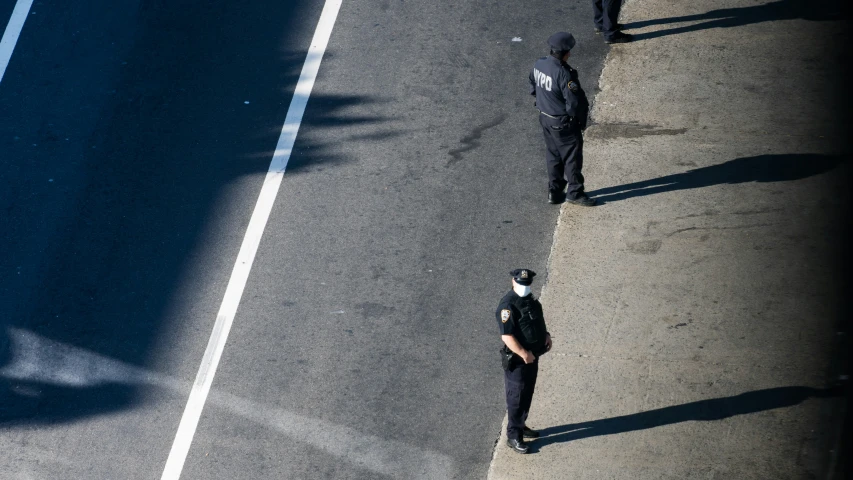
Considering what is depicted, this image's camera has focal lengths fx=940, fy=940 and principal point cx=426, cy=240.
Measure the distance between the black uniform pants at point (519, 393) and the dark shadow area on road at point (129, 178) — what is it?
123 inches

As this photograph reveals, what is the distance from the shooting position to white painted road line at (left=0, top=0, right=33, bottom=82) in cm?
1122

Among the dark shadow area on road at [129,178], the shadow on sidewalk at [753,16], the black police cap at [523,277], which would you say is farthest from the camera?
the shadow on sidewalk at [753,16]

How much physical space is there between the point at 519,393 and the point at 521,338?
1.80 feet

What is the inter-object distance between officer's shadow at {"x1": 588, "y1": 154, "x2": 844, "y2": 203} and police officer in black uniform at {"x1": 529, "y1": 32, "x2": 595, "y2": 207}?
346mm

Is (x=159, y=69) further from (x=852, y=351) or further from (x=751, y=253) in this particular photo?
(x=852, y=351)

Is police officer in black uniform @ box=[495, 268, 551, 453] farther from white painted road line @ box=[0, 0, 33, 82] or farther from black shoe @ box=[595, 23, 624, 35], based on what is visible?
white painted road line @ box=[0, 0, 33, 82]

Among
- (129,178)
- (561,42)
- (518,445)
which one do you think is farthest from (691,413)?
(129,178)

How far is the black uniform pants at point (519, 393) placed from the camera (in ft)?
25.6

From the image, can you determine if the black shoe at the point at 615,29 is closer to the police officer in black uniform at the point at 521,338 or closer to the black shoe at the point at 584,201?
the black shoe at the point at 584,201

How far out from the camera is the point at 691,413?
27.0 ft

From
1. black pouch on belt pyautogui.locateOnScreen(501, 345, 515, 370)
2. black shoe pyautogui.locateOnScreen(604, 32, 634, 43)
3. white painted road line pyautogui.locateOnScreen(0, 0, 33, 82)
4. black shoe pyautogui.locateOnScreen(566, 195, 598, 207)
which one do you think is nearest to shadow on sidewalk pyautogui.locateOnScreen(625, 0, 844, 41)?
black shoe pyautogui.locateOnScreen(604, 32, 634, 43)

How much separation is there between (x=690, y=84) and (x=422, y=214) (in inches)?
136

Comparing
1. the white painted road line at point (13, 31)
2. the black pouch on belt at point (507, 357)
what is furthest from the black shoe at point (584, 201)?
the white painted road line at point (13, 31)

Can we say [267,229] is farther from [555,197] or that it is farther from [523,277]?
[523,277]
